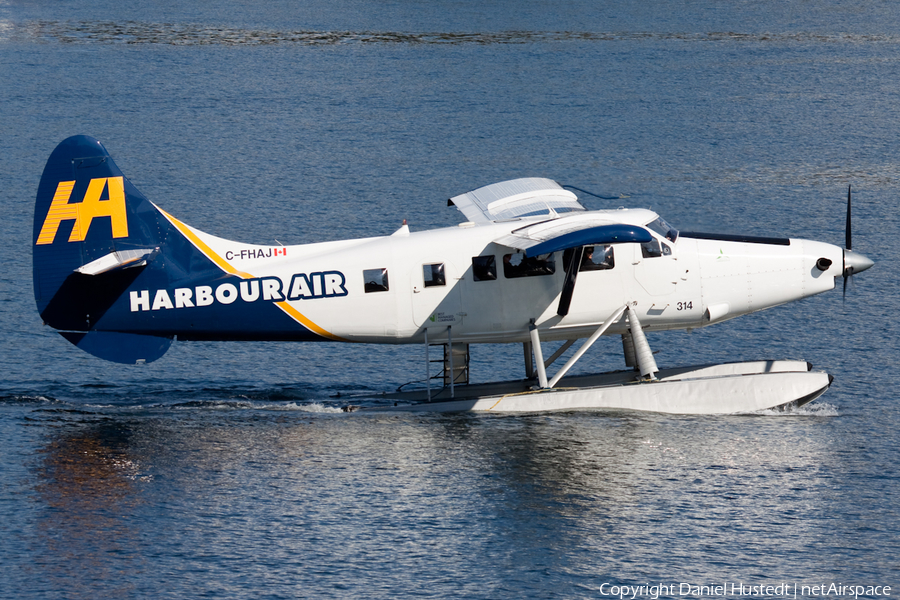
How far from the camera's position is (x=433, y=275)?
2458 centimetres

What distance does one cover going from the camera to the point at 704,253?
25.2 meters

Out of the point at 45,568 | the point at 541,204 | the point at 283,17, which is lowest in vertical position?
the point at 45,568

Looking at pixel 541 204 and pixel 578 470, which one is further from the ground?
pixel 541 204

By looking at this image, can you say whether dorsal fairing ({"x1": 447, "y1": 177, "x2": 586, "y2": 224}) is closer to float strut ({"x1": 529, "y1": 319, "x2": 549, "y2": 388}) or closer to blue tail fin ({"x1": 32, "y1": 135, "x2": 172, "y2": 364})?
float strut ({"x1": 529, "y1": 319, "x2": 549, "y2": 388})

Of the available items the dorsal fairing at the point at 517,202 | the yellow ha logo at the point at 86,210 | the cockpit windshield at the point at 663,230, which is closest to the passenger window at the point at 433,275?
the dorsal fairing at the point at 517,202

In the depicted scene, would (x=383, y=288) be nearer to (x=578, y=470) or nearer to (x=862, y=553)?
(x=578, y=470)

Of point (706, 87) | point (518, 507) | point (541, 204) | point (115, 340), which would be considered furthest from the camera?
point (706, 87)

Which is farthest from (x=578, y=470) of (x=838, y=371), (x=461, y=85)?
(x=461, y=85)

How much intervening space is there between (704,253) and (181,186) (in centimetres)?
2791

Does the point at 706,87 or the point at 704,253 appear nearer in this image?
the point at 704,253

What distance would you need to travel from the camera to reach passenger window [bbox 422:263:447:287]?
2455 centimetres

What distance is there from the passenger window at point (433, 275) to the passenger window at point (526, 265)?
1.43m

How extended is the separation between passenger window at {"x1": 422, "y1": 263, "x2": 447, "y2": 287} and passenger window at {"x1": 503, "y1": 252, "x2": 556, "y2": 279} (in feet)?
4.70

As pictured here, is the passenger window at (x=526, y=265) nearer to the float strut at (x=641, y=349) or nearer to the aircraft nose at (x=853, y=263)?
the float strut at (x=641, y=349)
